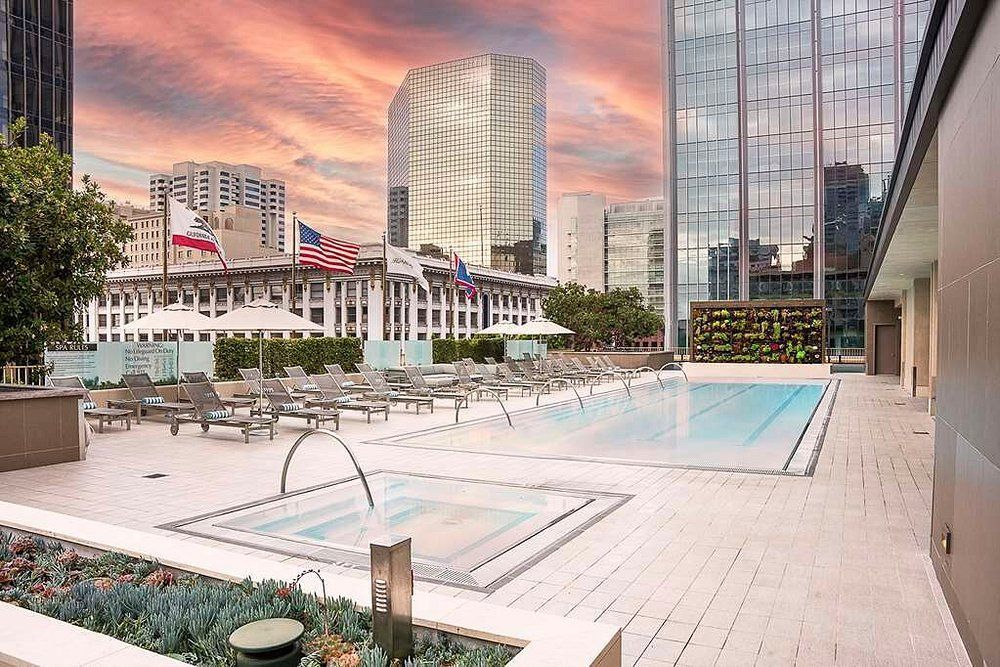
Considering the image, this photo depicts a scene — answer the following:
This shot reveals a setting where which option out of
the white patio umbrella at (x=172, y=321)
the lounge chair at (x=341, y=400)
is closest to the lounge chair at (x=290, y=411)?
the lounge chair at (x=341, y=400)

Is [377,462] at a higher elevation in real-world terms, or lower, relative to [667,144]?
lower

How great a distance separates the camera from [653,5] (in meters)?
71.0

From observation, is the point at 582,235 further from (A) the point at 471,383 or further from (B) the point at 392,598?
(B) the point at 392,598

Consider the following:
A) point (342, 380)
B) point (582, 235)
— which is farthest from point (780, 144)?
point (582, 235)

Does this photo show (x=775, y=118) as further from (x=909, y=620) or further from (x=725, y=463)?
(x=909, y=620)

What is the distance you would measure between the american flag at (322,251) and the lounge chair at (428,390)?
13.0ft

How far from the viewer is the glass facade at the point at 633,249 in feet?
357

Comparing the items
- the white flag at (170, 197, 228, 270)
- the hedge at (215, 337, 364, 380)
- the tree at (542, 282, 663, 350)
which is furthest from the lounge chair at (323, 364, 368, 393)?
the tree at (542, 282, 663, 350)

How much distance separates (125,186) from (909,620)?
5955 cm

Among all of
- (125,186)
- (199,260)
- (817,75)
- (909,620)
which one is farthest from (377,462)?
(199,260)

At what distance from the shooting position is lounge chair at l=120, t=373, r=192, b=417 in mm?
13250

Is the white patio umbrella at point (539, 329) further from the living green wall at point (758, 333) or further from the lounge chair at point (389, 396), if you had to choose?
the living green wall at point (758, 333)

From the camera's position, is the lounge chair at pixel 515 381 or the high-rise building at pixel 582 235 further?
the high-rise building at pixel 582 235

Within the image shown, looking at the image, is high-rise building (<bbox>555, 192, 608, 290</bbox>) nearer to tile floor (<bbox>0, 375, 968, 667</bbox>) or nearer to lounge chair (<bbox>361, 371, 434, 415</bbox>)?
lounge chair (<bbox>361, 371, 434, 415</bbox>)
